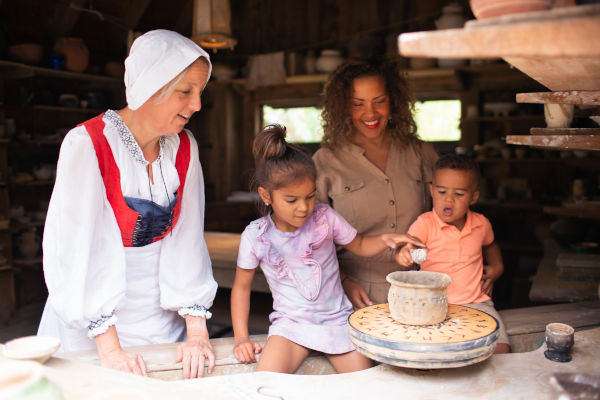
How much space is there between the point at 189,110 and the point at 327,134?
100cm

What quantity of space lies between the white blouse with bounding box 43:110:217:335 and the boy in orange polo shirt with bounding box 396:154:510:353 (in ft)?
3.39

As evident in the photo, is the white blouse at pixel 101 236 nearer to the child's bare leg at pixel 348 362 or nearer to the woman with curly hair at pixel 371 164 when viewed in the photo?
the child's bare leg at pixel 348 362

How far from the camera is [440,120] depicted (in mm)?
6656

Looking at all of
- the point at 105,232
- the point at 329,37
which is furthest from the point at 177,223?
the point at 329,37

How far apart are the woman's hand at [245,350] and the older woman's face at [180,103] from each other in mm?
849

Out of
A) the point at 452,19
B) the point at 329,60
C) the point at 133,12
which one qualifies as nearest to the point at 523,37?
the point at 452,19

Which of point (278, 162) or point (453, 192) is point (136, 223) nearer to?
point (278, 162)

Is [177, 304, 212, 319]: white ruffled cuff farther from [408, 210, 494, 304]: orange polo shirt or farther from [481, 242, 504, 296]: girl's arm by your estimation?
[481, 242, 504, 296]: girl's arm

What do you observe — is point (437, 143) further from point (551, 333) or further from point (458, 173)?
point (551, 333)

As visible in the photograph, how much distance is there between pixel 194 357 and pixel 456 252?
3.98ft

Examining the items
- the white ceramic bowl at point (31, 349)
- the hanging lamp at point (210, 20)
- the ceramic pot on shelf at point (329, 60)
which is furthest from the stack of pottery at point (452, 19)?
the white ceramic bowl at point (31, 349)

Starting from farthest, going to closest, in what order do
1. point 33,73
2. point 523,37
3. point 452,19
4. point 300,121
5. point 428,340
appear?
point 300,121 → point 452,19 → point 33,73 → point 428,340 → point 523,37

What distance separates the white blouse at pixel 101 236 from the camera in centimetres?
189

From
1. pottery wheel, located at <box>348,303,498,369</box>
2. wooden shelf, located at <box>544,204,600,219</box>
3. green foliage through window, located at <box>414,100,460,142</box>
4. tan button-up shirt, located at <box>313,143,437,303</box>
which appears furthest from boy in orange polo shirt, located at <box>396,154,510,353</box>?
green foliage through window, located at <box>414,100,460,142</box>
